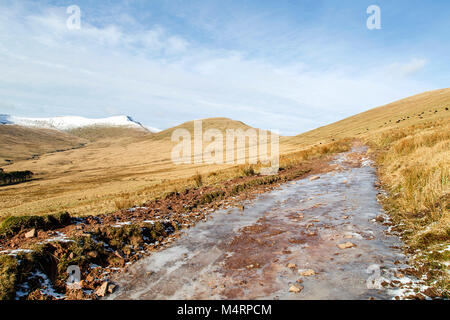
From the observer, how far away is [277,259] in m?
5.36

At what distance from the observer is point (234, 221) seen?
8242mm

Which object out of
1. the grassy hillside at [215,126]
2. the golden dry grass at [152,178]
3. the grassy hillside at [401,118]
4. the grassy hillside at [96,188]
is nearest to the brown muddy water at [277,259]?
the golden dry grass at [152,178]

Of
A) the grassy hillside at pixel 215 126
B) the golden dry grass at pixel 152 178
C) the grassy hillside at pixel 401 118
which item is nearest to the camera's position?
the golden dry grass at pixel 152 178

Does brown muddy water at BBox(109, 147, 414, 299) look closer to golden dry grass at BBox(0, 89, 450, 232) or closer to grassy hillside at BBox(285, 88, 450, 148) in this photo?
golden dry grass at BBox(0, 89, 450, 232)

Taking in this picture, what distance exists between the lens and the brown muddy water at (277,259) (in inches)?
169

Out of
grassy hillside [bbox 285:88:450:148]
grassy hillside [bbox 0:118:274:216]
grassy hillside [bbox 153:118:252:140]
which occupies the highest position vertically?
grassy hillside [bbox 153:118:252:140]

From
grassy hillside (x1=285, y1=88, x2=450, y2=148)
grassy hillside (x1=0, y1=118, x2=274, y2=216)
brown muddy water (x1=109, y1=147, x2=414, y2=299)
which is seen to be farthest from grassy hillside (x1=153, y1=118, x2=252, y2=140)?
brown muddy water (x1=109, y1=147, x2=414, y2=299)

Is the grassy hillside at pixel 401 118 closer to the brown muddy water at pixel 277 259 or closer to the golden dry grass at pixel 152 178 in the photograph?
the golden dry grass at pixel 152 178

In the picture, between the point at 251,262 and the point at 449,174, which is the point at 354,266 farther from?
the point at 449,174

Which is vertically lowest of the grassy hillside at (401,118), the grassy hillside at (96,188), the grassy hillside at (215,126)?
the grassy hillside at (96,188)

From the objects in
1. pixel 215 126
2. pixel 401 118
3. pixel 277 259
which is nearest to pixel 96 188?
pixel 277 259

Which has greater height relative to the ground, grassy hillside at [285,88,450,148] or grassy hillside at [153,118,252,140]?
grassy hillside at [153,118,252,140]

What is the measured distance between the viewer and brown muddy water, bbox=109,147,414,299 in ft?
14.1
